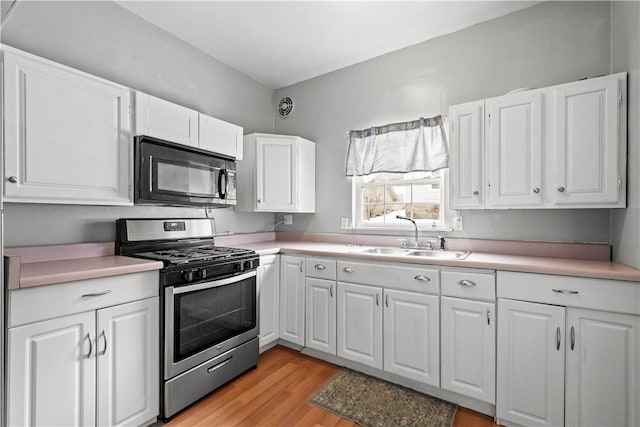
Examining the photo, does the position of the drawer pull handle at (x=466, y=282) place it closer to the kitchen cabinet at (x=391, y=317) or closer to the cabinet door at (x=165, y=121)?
the kitchen cabinet at (x=391, y=317)

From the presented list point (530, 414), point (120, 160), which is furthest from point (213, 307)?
point (530, 414)

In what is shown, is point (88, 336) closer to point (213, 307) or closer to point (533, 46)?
point (213, 307)

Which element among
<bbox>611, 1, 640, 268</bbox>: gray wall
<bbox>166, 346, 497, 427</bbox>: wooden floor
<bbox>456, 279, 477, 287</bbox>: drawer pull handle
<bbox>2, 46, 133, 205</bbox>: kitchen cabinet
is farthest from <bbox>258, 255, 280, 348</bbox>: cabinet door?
<bbox>611, 1, 640, 268</bbox>: gray wall

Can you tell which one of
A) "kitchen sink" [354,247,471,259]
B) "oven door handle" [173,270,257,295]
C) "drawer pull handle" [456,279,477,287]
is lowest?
"oven door handle" [173,270,257,295]

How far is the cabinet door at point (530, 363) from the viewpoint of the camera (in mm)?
1698

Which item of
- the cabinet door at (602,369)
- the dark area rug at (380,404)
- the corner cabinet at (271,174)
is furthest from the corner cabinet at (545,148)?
the corner cabinet at (271,174)

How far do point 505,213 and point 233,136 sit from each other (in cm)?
239

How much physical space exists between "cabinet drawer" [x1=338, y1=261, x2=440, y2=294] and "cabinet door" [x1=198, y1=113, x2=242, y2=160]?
1415mm

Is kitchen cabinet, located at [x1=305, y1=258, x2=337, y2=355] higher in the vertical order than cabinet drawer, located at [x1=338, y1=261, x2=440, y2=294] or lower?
lower

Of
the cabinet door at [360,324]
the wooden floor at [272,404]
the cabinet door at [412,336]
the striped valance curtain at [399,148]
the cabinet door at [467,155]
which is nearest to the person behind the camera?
the wooden floor at [272,404]

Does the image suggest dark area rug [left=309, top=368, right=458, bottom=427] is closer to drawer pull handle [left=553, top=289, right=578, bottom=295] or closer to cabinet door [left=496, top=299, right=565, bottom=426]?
cabinet door [left=496, top=299, right=565, bottom=426]

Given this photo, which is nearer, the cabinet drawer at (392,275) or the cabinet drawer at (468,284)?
the cabinet drawer at (468,284)

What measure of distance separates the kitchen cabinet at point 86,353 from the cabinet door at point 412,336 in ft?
5.08

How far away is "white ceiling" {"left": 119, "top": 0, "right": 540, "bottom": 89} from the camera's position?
7.77ft
